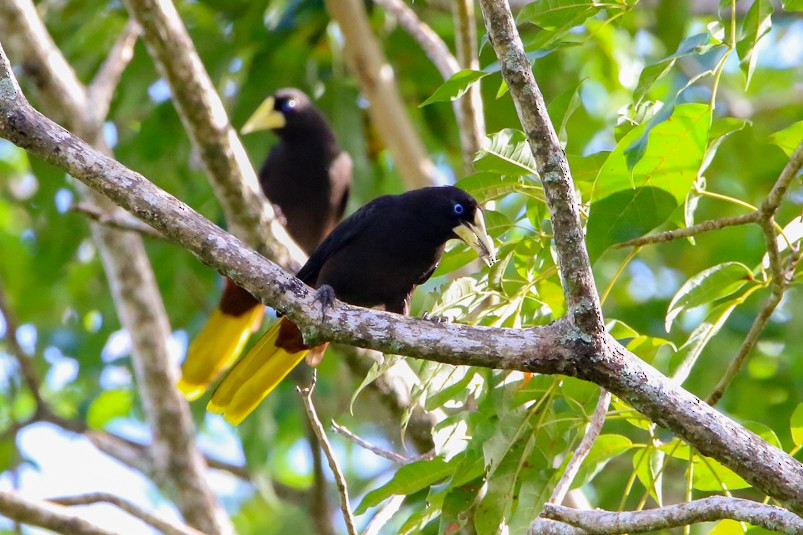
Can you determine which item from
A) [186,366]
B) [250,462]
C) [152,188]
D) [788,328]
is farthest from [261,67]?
[152,188]

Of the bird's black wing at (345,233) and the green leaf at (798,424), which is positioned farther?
the bird's black wing at (345,233)

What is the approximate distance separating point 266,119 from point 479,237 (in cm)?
284

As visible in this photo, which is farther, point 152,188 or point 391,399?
point 391,399

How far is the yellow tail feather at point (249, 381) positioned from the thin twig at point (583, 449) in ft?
5.24

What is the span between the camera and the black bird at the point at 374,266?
4.05 meters

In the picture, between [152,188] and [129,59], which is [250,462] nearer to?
[129,59]

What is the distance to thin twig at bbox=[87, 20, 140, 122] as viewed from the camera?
17.3ft

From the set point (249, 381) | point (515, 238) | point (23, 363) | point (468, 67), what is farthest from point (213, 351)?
point (515, 238)

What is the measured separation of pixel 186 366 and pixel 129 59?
1873mm

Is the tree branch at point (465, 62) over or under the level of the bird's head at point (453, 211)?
over

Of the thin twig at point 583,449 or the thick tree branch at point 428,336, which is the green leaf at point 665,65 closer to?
the thick tree branch at point 428,336

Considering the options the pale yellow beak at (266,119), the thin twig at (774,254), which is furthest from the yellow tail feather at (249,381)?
the pale yellow beak at (266,119)

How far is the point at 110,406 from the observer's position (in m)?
7.58

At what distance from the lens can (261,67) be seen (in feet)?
20.5
